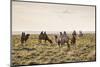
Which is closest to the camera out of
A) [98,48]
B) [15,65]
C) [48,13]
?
[15,65]

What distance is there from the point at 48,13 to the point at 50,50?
479mm

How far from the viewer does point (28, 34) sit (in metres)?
2.54

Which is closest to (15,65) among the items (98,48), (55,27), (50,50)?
(50,50)

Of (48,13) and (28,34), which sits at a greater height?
(48,13)

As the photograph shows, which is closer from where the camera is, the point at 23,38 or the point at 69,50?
the point at 23,38

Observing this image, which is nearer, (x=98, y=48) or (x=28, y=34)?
(x=28, y=34)

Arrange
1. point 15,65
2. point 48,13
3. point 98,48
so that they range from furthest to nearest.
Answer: point 98,48 → point 48,13 → point 15,65

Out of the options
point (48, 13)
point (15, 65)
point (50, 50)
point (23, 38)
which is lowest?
point (15, 65)

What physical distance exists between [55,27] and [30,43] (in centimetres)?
40

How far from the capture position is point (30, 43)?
2557 millimetres

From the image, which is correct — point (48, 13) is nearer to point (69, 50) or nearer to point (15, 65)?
point (69, 50)

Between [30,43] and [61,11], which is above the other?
[61,11]

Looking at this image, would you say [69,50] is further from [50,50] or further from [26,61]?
[26,61]

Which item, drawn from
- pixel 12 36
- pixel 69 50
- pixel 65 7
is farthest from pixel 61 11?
pixel 12 36
